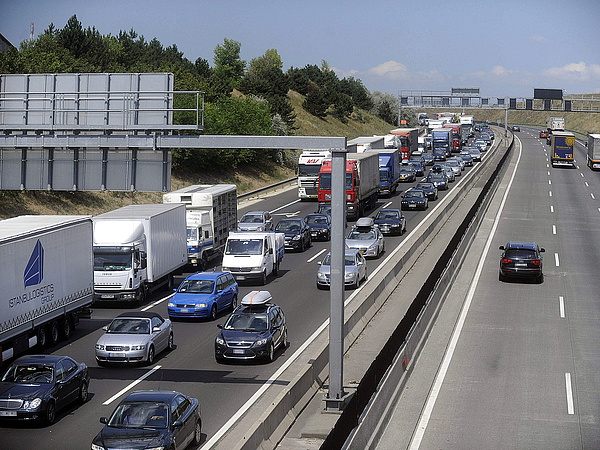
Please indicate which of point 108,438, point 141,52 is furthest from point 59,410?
point 141,52

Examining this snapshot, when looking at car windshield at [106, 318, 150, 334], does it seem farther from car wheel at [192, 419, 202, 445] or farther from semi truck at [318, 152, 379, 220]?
semi truck at [318, 152, 379, 220]

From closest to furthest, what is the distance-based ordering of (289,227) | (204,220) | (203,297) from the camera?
(203,297)
(204,220)
(289,227)

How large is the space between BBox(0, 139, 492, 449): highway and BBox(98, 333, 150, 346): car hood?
726 millimetres

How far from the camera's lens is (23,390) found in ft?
61.4

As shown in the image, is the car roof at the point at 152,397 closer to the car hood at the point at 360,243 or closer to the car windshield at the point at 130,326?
the car windshield at the point at 130,326

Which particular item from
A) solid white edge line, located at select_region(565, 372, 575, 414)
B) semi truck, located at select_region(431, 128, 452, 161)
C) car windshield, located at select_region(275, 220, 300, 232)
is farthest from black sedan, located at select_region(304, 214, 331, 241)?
semi truck, located at select_region(431, 128, 452, 161)

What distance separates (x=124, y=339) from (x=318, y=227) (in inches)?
978

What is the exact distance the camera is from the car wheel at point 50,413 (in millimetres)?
18531

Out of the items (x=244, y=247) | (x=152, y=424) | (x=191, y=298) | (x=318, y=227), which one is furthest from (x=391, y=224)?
(x=152, y=424)

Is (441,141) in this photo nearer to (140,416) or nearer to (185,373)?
(185,373)

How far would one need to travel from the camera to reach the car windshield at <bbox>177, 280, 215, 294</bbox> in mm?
29859

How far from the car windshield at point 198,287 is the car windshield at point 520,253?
1332cm

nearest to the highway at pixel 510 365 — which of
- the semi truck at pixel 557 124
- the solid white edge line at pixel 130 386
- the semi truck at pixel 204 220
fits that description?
the solid white edge line at pixel 130 386

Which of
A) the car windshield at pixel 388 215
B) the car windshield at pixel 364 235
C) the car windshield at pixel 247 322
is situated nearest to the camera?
the car windshield at pixel 247 322
